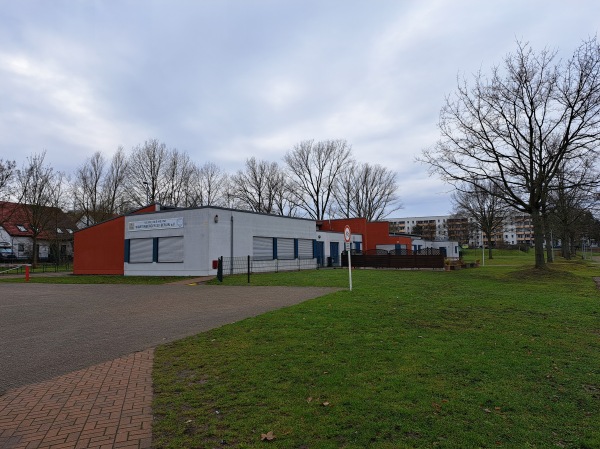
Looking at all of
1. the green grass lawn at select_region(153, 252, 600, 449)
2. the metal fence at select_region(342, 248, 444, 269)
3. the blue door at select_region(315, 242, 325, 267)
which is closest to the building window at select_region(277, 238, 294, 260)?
the blue door at select_region(315, 242, 325, 267)

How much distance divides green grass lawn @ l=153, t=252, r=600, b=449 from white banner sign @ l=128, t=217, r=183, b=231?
61.0 feet

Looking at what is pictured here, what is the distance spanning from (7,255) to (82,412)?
5632cm

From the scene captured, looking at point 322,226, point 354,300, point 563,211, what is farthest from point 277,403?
point 563,211

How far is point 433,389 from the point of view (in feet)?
15.1

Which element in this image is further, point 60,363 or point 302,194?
point 302,194

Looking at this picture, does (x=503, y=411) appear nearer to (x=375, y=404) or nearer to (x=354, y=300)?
(x=375, y=404)

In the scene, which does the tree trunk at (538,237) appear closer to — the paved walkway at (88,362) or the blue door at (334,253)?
the blue door at (334,253)

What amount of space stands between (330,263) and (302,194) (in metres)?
27.8

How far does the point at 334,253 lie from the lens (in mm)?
38406

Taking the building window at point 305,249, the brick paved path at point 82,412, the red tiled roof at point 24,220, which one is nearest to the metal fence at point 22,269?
the red tiled roof at point 24,220

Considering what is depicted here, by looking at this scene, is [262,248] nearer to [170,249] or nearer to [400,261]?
[170,249]

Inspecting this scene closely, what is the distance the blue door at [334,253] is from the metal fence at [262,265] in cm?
380

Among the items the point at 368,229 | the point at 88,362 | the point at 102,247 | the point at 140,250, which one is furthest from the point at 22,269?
the point at 88,362

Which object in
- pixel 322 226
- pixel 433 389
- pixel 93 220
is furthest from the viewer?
pixel 93 220
